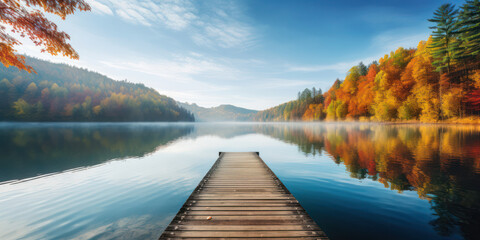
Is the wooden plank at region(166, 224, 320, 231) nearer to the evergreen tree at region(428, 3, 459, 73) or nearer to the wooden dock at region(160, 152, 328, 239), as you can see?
the wooden dock at region(160, 152, 328, 239)

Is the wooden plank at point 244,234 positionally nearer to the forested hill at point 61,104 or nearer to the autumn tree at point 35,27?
the autumn tree at point 35,27

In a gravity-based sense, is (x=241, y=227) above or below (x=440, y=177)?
above

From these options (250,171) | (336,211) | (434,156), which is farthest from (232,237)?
(434,156)

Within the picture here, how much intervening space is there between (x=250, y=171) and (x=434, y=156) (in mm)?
16315

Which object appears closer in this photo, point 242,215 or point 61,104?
point 242,215

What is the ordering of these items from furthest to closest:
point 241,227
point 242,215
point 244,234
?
point 242,215
point 241,227
point 244,234

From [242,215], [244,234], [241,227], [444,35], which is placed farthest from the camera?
[444,35]

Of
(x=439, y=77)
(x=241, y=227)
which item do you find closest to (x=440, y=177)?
(x=241, y=227)

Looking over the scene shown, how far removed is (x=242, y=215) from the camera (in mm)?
5211

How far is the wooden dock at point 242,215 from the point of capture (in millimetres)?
4285

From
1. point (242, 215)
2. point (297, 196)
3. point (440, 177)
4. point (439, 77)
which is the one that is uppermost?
point (439, 77)

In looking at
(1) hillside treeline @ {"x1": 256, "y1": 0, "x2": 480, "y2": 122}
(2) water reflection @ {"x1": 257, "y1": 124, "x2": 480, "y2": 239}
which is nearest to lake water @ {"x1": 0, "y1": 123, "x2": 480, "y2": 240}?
(2) water reflection @ {"x1": 257, "y1": 124, "x2": 480, "y2": 239}

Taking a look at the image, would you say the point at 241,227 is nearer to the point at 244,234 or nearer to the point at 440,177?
the point at 244,234

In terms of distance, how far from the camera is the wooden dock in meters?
4.29
